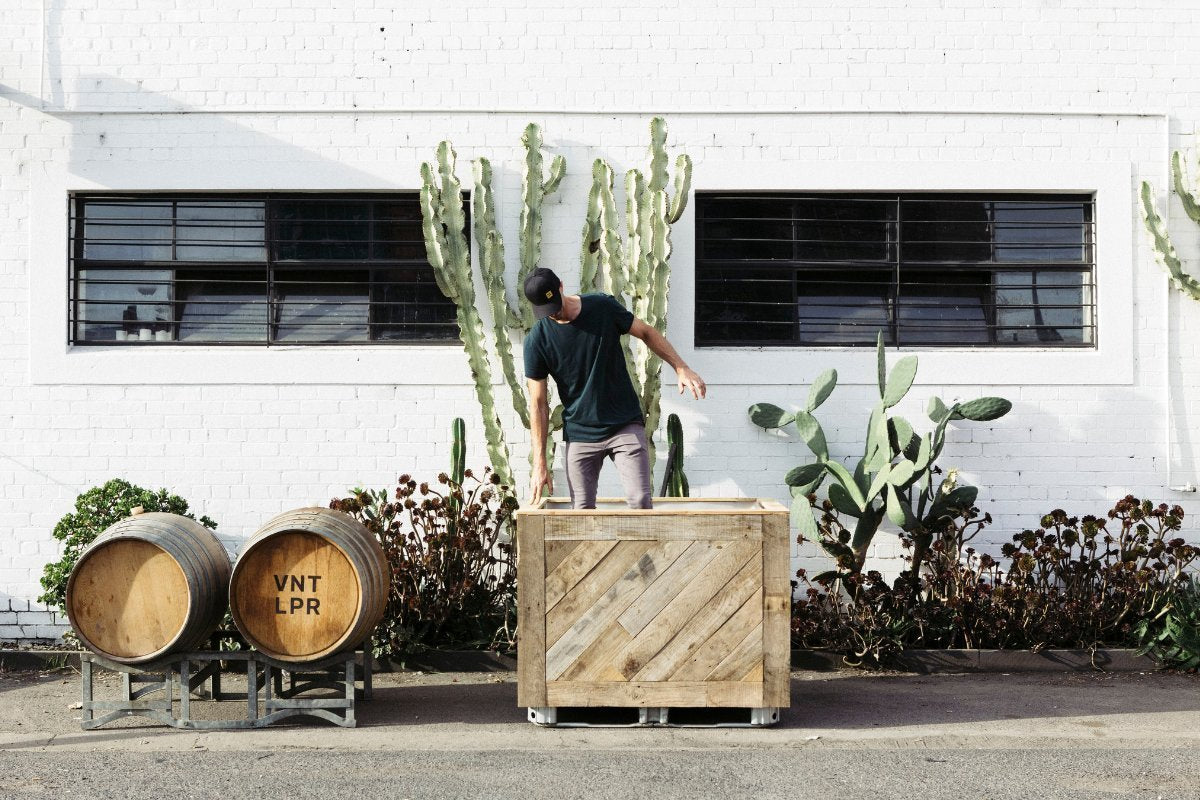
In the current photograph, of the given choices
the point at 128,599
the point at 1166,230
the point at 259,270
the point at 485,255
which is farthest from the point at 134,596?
the point at 1166,230

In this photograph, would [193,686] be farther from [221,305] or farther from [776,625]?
[776,625]

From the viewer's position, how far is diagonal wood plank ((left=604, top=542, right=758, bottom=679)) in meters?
5.66

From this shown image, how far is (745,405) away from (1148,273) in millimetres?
2841

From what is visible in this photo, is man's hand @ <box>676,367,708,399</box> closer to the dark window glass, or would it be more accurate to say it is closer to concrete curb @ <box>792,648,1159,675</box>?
concrete curb @ <box>792,648,1159,675</box>

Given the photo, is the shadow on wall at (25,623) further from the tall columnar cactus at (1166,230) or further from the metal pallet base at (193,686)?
the tall columnar cactus at (1166,230)

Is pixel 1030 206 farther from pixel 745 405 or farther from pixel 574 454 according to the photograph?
pixel 574 454

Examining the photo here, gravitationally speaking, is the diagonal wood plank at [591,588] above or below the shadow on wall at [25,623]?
above

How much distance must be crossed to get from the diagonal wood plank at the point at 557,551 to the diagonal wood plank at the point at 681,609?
1.71ft

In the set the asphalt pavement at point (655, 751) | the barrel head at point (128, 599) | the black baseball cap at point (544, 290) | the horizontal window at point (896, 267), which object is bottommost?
the asphalt pavement at point (655, 751)

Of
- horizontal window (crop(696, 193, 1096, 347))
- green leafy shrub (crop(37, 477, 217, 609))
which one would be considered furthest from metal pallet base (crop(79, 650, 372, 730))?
horizontal window (crop(696, 193, 1096, 347))

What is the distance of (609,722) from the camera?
5871mm

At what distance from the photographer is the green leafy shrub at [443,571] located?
7.10m

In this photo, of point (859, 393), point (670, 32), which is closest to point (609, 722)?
point (859, 393)

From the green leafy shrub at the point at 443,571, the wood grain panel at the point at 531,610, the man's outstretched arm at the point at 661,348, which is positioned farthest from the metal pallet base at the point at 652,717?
the man's outstretched arm at the point at 661,348
